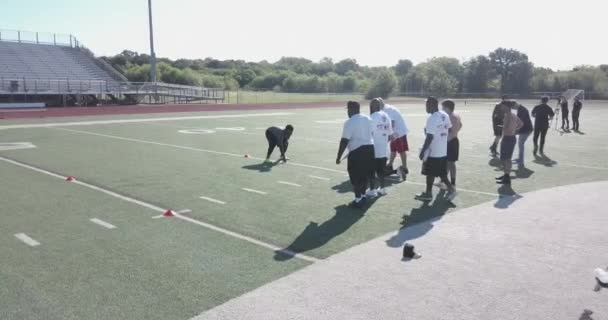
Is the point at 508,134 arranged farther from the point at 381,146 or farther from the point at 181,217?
the point at 181,217

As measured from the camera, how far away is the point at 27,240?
616 centimetres

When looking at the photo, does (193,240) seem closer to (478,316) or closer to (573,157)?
(478,316)

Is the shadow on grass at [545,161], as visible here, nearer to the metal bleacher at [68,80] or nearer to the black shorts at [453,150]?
the black shorts at [453,150]

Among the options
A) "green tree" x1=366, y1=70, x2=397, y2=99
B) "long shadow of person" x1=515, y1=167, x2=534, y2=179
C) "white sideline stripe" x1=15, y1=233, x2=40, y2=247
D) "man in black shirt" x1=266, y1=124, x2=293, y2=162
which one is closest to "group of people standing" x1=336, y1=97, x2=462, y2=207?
"long shadow of person" x1=515, y1=167, x2=534, y2=179

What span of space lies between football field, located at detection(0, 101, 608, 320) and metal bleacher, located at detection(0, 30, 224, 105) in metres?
25.7

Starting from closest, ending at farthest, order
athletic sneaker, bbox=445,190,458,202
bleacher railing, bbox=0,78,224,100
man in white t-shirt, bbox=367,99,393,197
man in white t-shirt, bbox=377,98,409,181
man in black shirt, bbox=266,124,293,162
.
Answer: athletic sneaker, bbox=445,190,458,202 < man in white t-shirt, bbox=367,99,393,197 < man in white t-shirt, bbox=377,98,409,181 < man in black shirt, bbox=266,124,293,162 < bleacher railing, bbox=0,78,224,100

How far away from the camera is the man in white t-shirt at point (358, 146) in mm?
7738

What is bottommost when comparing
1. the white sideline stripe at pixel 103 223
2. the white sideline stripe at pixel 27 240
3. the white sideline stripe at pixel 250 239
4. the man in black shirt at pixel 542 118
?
the white sideline stripe at pixel 27 240

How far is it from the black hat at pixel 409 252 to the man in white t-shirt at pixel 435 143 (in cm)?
284

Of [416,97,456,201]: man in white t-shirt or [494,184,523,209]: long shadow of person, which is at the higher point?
[416,97,456,201]: man in white t-shirt

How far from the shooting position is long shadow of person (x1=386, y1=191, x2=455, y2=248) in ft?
20.6

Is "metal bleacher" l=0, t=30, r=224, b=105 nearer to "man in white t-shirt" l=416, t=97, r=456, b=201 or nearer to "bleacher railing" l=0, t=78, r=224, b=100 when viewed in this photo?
"bleacher railing" l=0, t=78, r=224, b=100

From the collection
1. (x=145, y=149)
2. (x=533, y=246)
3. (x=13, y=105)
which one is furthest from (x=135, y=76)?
(x=533, y=246)

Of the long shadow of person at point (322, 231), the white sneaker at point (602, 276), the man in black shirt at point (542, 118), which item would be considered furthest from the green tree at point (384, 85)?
the white sneaker at point (602, 276)
